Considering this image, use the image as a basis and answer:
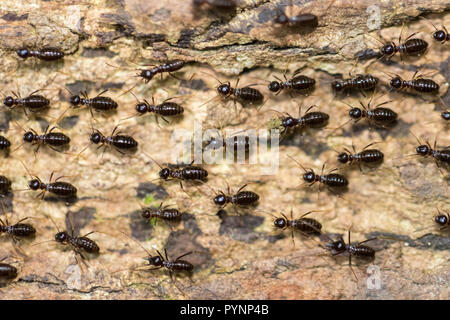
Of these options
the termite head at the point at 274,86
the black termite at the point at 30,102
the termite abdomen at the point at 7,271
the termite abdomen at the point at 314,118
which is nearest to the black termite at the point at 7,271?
the termite abdomen at the point at 7,271

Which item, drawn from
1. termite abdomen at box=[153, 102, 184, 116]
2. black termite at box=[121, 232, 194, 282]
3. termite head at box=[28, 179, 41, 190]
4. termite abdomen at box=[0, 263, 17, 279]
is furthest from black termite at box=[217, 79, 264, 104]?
termite abdomen at box=[0, 263, 17, 279]

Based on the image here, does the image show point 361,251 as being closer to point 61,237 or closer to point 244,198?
point 244,198

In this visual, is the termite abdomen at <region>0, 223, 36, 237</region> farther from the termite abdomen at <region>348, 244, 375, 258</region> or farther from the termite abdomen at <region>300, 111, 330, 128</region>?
the termite abdomen at <region>348, 244, 375, 258</region>

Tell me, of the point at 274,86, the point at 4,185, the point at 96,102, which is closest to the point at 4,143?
the point at 4,185

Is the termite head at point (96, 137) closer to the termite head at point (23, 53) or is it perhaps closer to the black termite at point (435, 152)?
the termite head at point (23, 53)

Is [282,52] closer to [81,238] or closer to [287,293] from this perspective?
[287,293]
